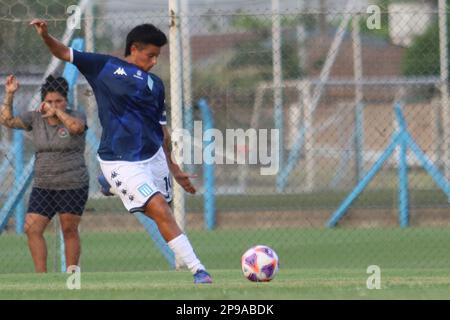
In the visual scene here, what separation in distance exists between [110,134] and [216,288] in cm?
155

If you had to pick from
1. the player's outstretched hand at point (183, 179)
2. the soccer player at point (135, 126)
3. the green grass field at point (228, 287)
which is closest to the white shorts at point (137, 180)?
the soccer player at point (135, 126)

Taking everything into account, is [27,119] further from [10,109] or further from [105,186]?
[105,186]

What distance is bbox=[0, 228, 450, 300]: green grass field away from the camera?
881 cm

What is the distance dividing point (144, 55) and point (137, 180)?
3.16 ft

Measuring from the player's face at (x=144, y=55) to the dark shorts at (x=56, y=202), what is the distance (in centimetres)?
239

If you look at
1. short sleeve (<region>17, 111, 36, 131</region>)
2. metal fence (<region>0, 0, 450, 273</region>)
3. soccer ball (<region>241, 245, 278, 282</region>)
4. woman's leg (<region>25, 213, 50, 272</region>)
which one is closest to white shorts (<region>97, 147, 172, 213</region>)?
soccer ball (<region>241, 245, 278, 282</region>)

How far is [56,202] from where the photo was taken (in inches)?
471

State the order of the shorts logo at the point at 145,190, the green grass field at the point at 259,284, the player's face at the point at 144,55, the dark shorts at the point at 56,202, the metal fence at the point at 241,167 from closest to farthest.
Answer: the green grass field at the point at 259,284 < the shorts logo at the point at 145,190 < the player's face at the point at 144,55 < the dark shorts at the point at 56,202 < the metal fence at the point at 241,167

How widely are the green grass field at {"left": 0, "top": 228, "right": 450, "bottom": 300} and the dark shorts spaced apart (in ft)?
2.05

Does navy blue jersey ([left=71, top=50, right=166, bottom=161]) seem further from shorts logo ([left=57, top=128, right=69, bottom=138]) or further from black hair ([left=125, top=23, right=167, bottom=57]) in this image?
shorts logo ([left=57, top=128, right=69, bottom=138])

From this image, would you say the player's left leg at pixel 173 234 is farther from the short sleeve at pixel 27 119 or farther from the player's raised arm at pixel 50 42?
the short sleeve at pixel 27 119

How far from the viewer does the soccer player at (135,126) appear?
379 inches

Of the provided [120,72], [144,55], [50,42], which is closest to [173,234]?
[120,72]
